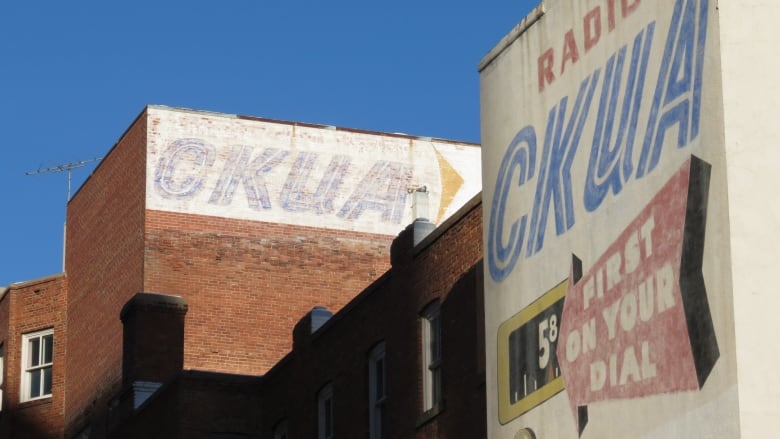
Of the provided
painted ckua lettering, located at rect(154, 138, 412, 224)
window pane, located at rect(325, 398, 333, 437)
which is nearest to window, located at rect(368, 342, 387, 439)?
window pane, located at rect(325, 398, 333, 437)

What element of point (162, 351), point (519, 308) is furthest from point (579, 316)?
point (162, 351)

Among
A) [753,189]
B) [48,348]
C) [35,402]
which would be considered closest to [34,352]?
[48,348]

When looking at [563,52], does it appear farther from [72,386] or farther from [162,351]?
[72,386]

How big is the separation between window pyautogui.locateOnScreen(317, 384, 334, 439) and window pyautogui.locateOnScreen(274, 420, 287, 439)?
2.35 m

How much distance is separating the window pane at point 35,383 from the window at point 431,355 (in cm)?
2652

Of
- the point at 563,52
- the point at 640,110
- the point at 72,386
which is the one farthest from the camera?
the point at 72,386

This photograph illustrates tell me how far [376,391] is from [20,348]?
80.4 ft

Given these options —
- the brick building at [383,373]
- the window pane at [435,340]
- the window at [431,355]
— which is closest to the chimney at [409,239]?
the brick building at [383,373]

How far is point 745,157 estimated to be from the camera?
78.7 feet

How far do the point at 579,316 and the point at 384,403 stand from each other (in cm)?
1182

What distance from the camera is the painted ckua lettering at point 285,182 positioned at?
55719mm

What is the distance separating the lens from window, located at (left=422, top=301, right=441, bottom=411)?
3644 cm

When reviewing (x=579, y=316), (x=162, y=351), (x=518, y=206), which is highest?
(x=162, y=351)

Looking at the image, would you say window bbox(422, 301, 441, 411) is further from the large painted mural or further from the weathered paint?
the weathered paint
